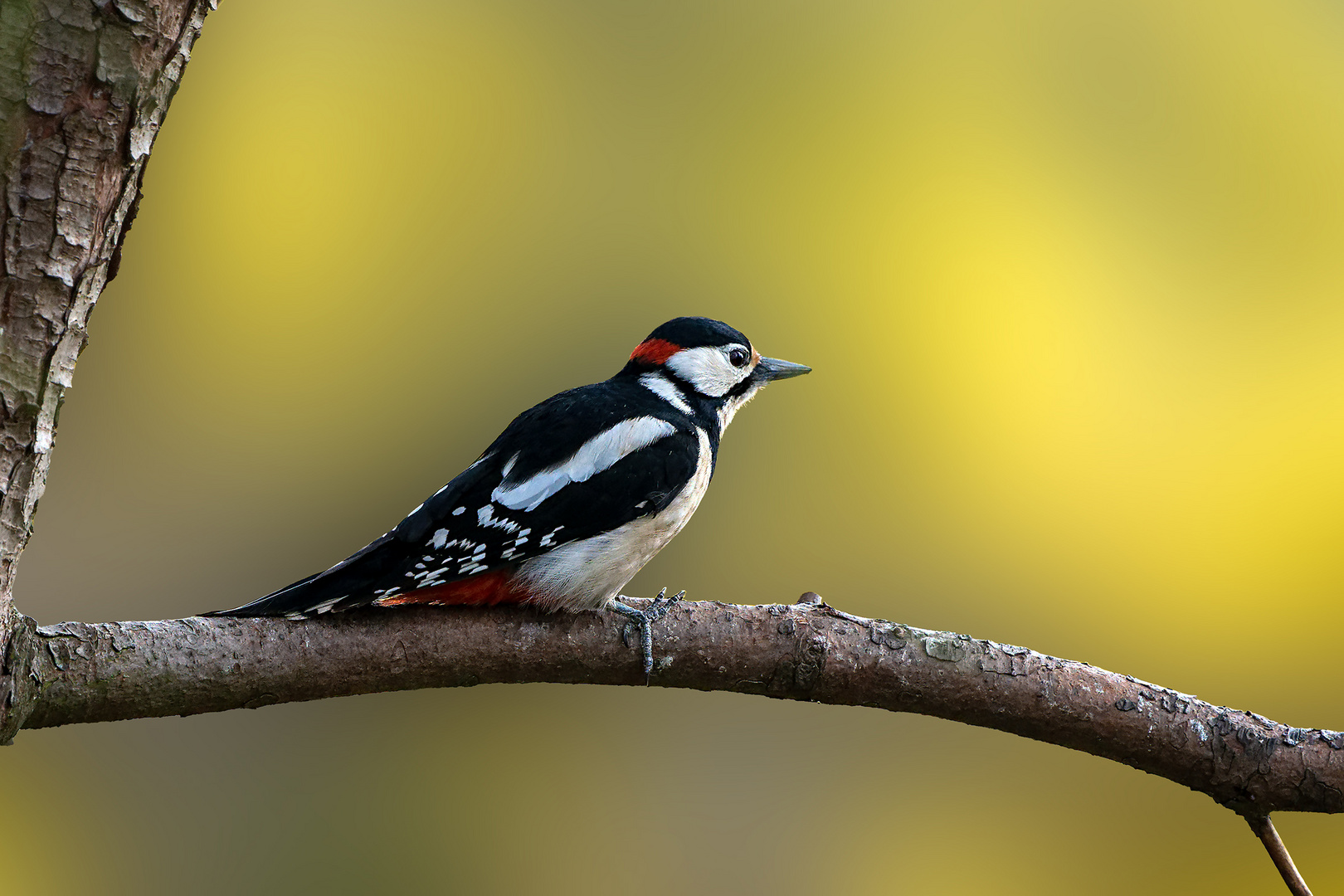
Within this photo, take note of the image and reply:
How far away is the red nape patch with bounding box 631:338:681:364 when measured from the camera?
1.42 metres

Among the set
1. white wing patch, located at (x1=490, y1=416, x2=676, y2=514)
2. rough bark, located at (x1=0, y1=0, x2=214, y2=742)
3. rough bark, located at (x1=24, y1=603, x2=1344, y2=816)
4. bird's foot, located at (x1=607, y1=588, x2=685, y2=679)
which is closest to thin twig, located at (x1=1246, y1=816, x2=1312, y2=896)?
rough bark, located at (x1=24, y1=603, x2=1344, y2=816)

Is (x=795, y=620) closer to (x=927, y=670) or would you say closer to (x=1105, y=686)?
(x=927, y=670)

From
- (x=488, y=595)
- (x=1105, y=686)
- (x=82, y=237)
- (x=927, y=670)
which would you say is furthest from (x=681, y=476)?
(x=82, y=237)

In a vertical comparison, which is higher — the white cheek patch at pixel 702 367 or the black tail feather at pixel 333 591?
the white cheek patch at pixel 702 367

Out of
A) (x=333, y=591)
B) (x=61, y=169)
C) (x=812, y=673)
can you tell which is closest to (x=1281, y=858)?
(x=812, y=673)

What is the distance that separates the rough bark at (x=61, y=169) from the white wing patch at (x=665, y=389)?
28.4 inches

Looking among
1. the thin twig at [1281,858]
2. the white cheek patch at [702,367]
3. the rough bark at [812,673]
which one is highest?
the white cheek patch at [702,367]

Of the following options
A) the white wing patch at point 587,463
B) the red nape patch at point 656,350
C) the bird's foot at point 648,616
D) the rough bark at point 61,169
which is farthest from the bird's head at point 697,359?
the rough bark at point 61,169

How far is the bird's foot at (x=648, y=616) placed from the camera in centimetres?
117

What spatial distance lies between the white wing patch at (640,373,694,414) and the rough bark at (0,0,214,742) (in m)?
0.72

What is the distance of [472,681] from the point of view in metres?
1.16

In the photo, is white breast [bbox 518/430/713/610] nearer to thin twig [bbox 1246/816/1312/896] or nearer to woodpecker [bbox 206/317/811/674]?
woodpecker [bbox 206/317/811/674]

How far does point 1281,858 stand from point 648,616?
775 millimetres

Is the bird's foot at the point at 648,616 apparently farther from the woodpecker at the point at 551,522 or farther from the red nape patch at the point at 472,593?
the red nape patch at the point at 472,593
